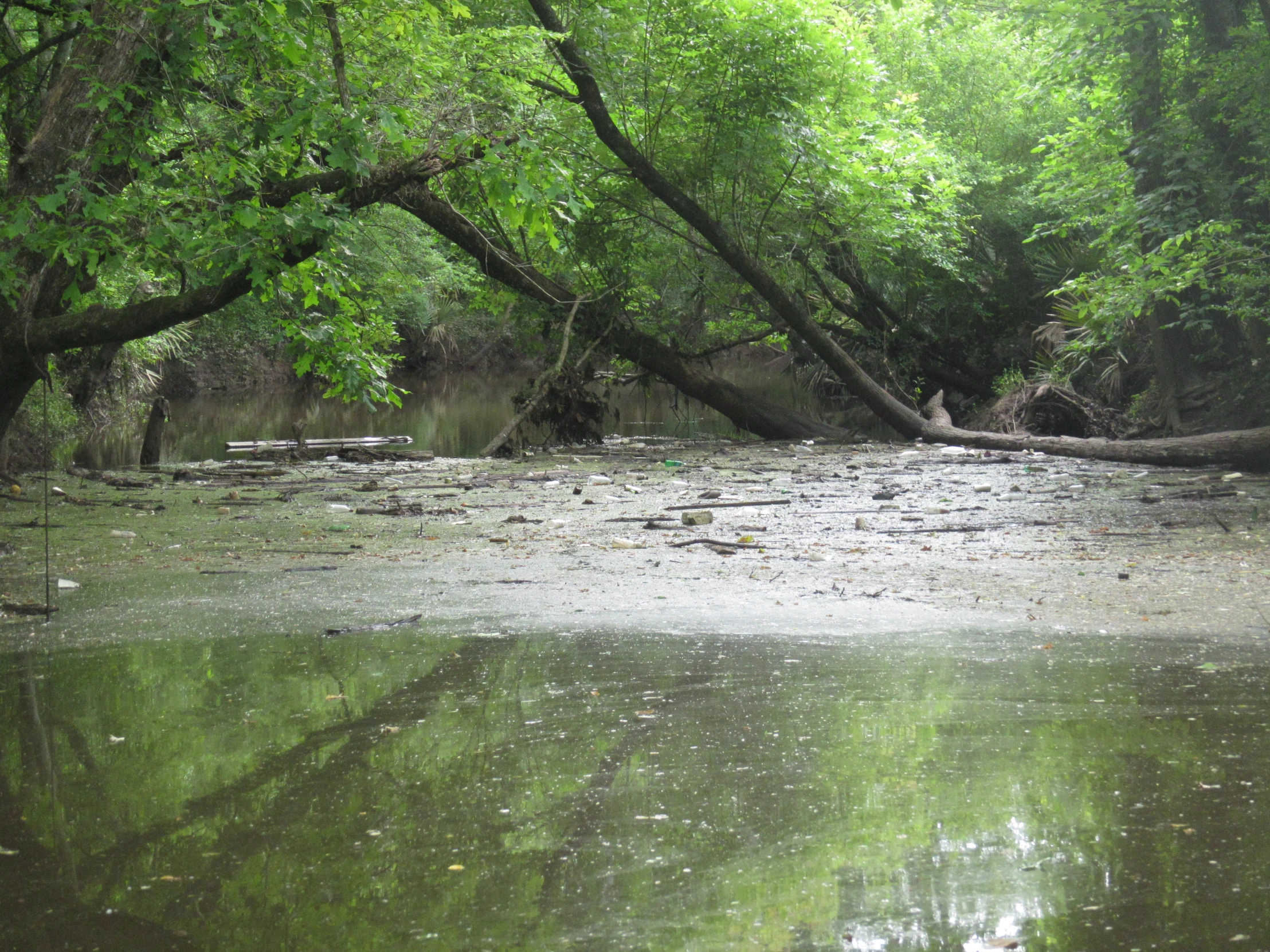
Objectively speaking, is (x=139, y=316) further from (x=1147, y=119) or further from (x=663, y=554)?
(x=1147, y=119)

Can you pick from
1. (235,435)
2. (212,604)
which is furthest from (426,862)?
(235,435)

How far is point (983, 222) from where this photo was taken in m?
19.1

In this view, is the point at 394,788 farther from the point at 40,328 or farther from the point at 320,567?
the point at 40,328

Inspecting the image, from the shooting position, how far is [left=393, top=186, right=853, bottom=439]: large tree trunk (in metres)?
13.1

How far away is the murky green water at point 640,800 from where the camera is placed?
1.92m

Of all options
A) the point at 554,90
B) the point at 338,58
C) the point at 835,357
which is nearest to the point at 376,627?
the point at 338,58

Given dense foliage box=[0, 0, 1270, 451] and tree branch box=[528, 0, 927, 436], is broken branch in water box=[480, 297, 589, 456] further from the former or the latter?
tree branch box=[528, 0, 927, 436]

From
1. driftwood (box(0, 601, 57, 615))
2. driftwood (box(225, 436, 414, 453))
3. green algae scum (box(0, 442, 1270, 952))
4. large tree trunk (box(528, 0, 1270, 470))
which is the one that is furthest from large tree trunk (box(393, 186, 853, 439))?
driftwood (box(0, 601, 57, 615))

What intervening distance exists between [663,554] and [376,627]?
7.03ft

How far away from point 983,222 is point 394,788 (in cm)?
1876

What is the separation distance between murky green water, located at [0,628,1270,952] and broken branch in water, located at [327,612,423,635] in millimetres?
341

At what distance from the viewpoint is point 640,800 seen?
2.50 meters

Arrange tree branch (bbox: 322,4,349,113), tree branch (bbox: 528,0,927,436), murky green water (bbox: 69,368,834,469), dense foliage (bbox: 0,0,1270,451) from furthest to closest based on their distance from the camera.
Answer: murky green water (bbox: 69,368,834,469)
tree branch (bbox: 528,0,927,436)
tree branch (bbox: 322,4,349,113)
dense foliage (bbox: 0,0,1270,451)

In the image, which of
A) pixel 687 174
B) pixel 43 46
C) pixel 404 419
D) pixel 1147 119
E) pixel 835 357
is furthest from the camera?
pixel 404 419
